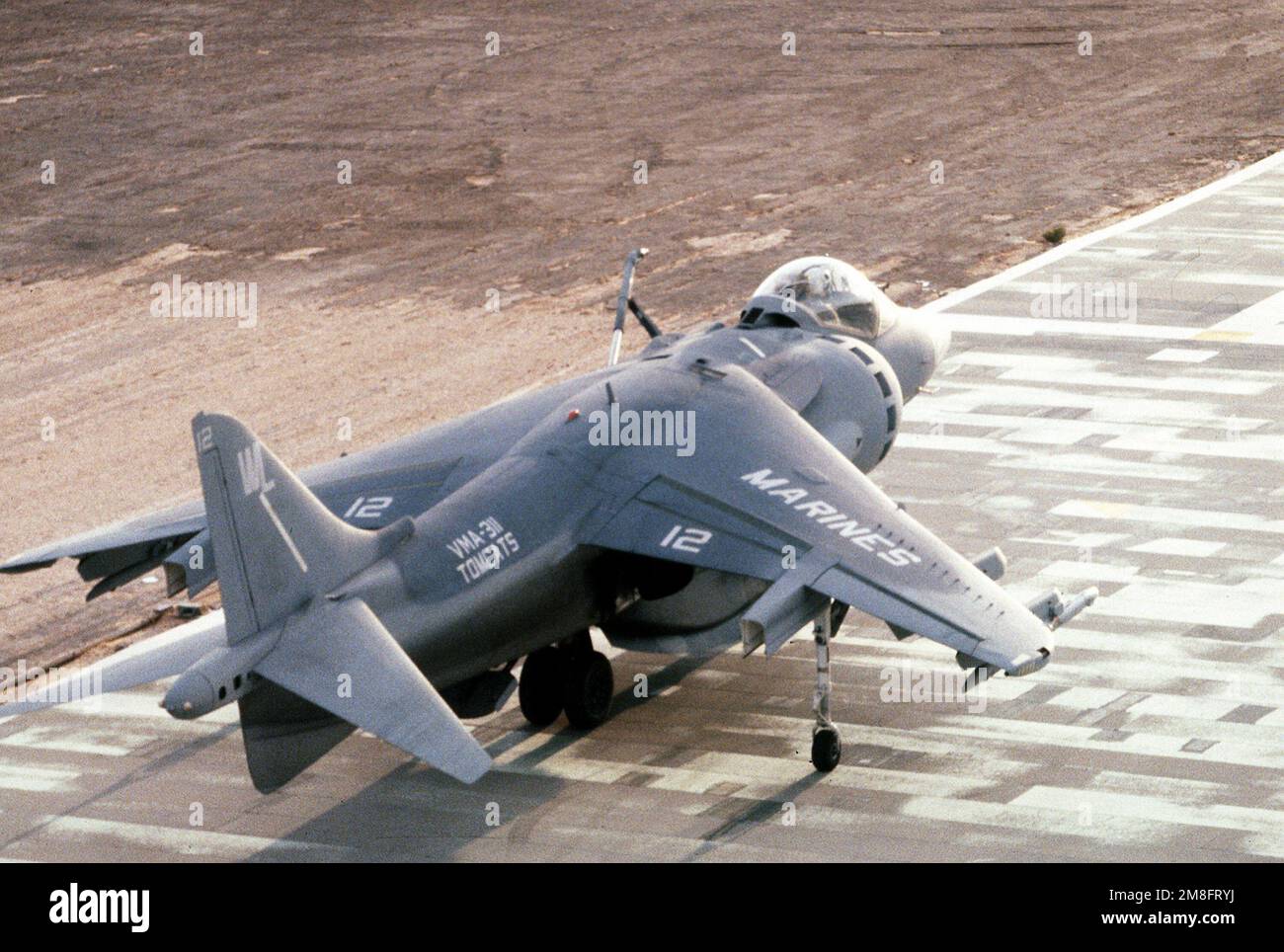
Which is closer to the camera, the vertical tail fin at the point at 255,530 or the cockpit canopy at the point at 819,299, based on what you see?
the vertical tail fin at the point at 255,530

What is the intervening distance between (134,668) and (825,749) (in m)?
6.74

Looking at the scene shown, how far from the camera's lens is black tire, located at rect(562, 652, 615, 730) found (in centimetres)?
2355

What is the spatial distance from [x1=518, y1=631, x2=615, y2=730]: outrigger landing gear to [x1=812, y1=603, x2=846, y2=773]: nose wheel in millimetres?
2407

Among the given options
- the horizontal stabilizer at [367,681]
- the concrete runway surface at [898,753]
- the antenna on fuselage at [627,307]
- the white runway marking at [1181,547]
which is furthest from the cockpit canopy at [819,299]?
the horizontal stabilizer at [367,681]

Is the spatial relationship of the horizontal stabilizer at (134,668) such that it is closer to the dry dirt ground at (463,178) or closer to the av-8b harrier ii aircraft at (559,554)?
the av-8b harrier ii aircraft at (559,554)

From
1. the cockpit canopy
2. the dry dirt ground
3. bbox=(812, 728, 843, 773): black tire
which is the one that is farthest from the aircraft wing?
the dry dirt ground

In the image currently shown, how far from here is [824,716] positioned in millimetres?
22438

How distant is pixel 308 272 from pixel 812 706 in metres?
22.3

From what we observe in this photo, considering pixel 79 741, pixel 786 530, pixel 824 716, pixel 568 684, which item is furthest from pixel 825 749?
pixel 79 741

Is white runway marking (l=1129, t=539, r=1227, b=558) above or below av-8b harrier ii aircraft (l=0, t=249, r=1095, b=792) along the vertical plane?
below

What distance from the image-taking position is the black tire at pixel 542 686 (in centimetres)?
2366

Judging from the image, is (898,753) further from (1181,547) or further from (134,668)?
(134,668)

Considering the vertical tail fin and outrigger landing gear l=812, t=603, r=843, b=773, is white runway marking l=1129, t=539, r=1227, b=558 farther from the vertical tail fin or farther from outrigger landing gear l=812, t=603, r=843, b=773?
the vertical tail fin

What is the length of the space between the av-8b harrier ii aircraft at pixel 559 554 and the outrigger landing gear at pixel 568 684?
0.02m
